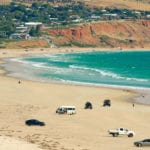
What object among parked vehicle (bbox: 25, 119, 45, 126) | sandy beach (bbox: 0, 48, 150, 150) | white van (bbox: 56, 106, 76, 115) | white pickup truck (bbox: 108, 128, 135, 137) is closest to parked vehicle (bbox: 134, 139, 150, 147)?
sandy beach (bbox: 0, 48, 150, 150)

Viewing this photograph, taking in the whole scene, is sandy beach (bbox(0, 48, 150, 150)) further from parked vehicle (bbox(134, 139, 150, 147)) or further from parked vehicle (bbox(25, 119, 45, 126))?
parked vehicle (bbox(25, 119, 45, 126))

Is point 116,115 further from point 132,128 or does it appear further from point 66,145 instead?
point 66,145

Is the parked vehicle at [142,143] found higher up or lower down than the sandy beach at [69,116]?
higher up

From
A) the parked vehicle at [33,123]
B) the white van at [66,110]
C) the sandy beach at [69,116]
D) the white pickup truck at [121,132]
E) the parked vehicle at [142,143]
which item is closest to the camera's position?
the parked vehicle at [142,143]

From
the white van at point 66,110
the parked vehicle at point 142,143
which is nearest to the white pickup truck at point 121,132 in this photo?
the parked vehicle at point 142,143

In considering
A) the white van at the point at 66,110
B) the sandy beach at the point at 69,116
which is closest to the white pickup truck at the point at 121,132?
the sandy beach at the point at 69,116

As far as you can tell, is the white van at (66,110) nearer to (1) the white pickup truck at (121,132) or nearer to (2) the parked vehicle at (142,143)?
(1) the white pickup truck at (121,132)

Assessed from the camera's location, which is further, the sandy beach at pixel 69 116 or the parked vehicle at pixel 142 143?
the sandy beach at pixel 69 116

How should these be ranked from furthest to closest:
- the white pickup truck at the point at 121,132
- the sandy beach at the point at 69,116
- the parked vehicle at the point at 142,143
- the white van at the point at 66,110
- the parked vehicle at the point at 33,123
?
1. the white van at the point at 66,110
2. the parked vehicle at the point at 33,123
3. the white pickup truck at the point at 121,132
4. the sandy beach at the point at 69,116
5. the parked vehicle at the point at 142,143

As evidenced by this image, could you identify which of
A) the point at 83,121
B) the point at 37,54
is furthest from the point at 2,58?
the point at 83,121
